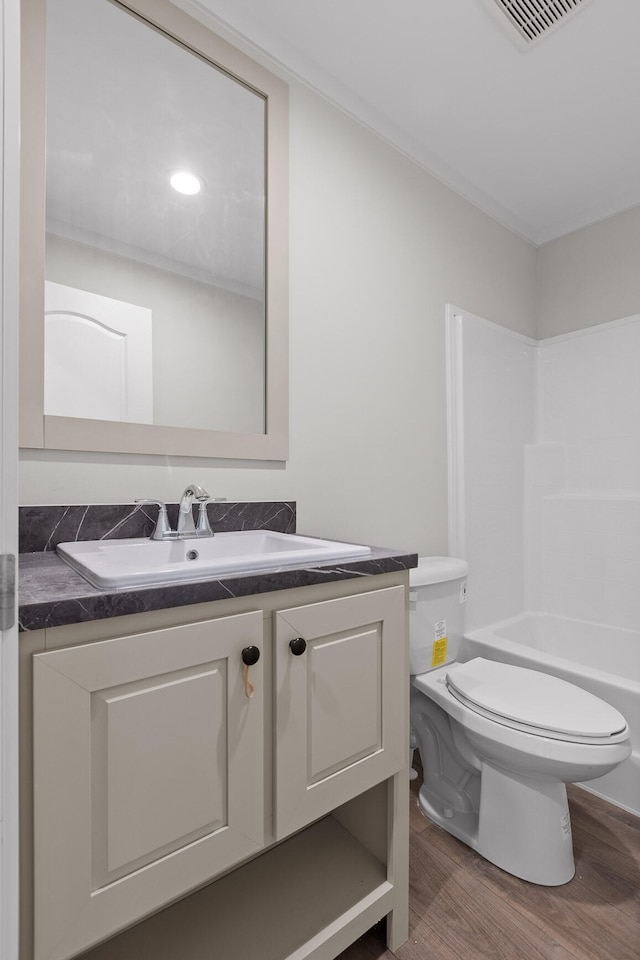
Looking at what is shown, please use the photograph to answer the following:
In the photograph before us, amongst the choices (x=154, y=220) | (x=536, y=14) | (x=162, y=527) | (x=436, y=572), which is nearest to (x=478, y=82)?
(x=536, y=14)

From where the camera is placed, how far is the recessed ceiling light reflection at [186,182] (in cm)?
136

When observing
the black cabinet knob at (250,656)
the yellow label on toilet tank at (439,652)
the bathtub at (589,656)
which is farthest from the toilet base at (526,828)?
the black cabinet knob at (250,656)

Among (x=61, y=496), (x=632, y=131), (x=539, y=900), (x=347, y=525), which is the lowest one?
(x=539, y=900)

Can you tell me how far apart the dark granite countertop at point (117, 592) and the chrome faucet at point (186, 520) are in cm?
25

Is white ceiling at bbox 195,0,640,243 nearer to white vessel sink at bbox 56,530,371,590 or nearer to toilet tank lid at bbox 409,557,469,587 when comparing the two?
white vessel sink at bbox 56,530,371,590

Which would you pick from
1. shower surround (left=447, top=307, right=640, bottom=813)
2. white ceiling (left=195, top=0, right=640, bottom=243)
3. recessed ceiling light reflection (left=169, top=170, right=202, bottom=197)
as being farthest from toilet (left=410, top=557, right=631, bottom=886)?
white ceiling (left=195, top=0, right=640, bottom=243)

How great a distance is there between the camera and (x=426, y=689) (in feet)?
5.24

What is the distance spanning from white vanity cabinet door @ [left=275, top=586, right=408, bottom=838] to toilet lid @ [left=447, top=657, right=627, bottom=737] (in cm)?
39

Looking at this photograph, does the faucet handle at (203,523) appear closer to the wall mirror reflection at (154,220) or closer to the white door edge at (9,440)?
the wall mirror reflection at (154,220)

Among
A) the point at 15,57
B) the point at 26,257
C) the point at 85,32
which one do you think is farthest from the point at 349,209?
the point at 15,57

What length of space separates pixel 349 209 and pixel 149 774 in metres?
1.75

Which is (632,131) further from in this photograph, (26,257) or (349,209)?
(26,257)

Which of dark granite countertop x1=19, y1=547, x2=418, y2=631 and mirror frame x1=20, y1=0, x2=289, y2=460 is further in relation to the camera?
mirror frame x1=20, y1=0, x2=289, y2=460

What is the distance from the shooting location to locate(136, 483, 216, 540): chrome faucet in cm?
123
